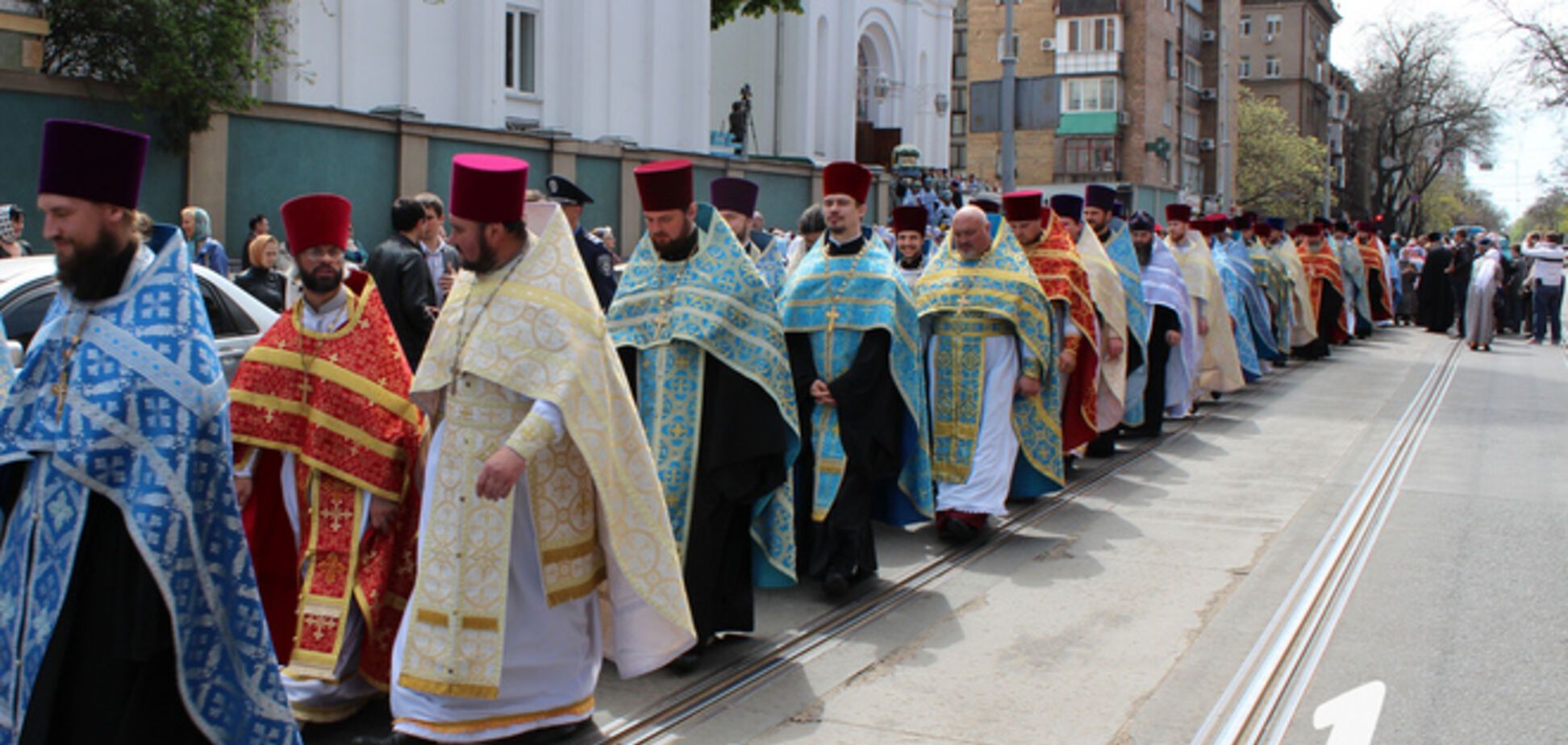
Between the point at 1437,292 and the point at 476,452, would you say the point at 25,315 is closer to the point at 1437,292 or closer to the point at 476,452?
the point at 476,452

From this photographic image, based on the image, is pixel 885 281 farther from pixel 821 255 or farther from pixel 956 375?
pixel 956 375

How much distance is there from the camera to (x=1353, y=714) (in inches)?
222

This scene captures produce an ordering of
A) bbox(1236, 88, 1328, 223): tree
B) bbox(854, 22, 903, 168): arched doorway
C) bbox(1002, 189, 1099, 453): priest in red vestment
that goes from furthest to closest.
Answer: bbox(1236, 88, 1328, 223): tree, bbox(854, 22, 903, 168): arched doorway, bbox(1002, 189, 1099, 453): priest in red vestment

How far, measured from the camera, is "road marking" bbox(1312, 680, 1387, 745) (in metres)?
5.38

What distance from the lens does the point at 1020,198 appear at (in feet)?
33.1

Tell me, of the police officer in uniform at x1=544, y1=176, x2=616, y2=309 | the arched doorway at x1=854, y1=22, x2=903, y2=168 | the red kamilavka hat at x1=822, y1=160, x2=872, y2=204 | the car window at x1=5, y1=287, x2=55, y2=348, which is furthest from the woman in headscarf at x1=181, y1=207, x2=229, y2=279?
the arched doorway at x1=854, y1=22, x2=903, y2=168

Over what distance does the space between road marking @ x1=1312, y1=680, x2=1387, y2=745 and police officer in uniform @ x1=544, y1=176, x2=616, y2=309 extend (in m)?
5.16

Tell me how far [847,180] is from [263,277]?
5.17 metres

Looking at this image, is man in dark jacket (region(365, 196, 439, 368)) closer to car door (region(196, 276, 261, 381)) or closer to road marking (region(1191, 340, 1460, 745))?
car door (region(196, 276, 261, 381))

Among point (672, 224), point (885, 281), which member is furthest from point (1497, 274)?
point (672, 224)

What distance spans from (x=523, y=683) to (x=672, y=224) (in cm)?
205

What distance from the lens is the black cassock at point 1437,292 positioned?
27.4m

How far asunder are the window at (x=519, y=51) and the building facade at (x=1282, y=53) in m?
68.4

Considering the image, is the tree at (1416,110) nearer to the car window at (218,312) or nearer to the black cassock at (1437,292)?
the black cassock at (1437,292)
